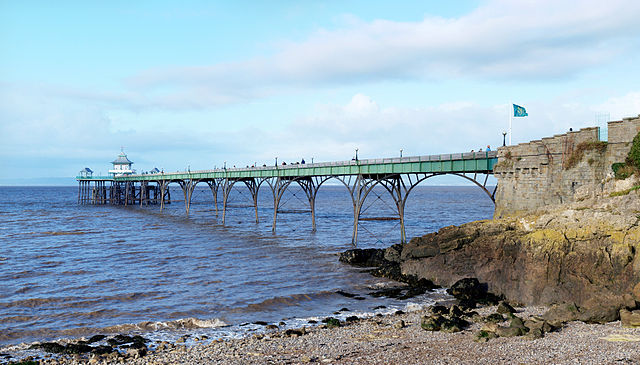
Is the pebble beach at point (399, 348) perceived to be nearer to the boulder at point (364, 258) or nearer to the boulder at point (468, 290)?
the boulder at point (468, 290)

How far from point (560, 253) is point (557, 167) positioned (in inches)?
252

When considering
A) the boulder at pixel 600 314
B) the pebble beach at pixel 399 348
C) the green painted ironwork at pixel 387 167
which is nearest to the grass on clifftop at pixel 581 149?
the green painted ironwork at pixel 387 167

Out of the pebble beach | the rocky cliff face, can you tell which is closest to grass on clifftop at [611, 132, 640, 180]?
the rocky cliff face

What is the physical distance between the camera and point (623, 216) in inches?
791

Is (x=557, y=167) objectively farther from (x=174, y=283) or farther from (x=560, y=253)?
(x=174, y=283)

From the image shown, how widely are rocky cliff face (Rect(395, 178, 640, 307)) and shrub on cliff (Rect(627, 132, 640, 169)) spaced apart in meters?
1.04

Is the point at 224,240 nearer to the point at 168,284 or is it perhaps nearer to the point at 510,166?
the point at 168,284

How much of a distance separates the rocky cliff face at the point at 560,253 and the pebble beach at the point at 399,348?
117 inches

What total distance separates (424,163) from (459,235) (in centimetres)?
1021

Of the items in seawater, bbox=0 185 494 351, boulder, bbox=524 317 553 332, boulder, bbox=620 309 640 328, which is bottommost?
seawater, bbox=0 185 494 351

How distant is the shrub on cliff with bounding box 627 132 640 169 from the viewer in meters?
22.2

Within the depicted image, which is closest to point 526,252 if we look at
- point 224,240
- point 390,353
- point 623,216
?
point 623,216

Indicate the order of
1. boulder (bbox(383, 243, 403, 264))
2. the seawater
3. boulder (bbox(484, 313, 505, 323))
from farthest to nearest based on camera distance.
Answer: boulder (bbox(383, 243, 403, 264))
the seawater
boulder (bbox(484, 313, 505, 323))

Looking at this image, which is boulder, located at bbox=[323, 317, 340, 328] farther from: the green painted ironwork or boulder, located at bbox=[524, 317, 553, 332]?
the green painted ironwork
